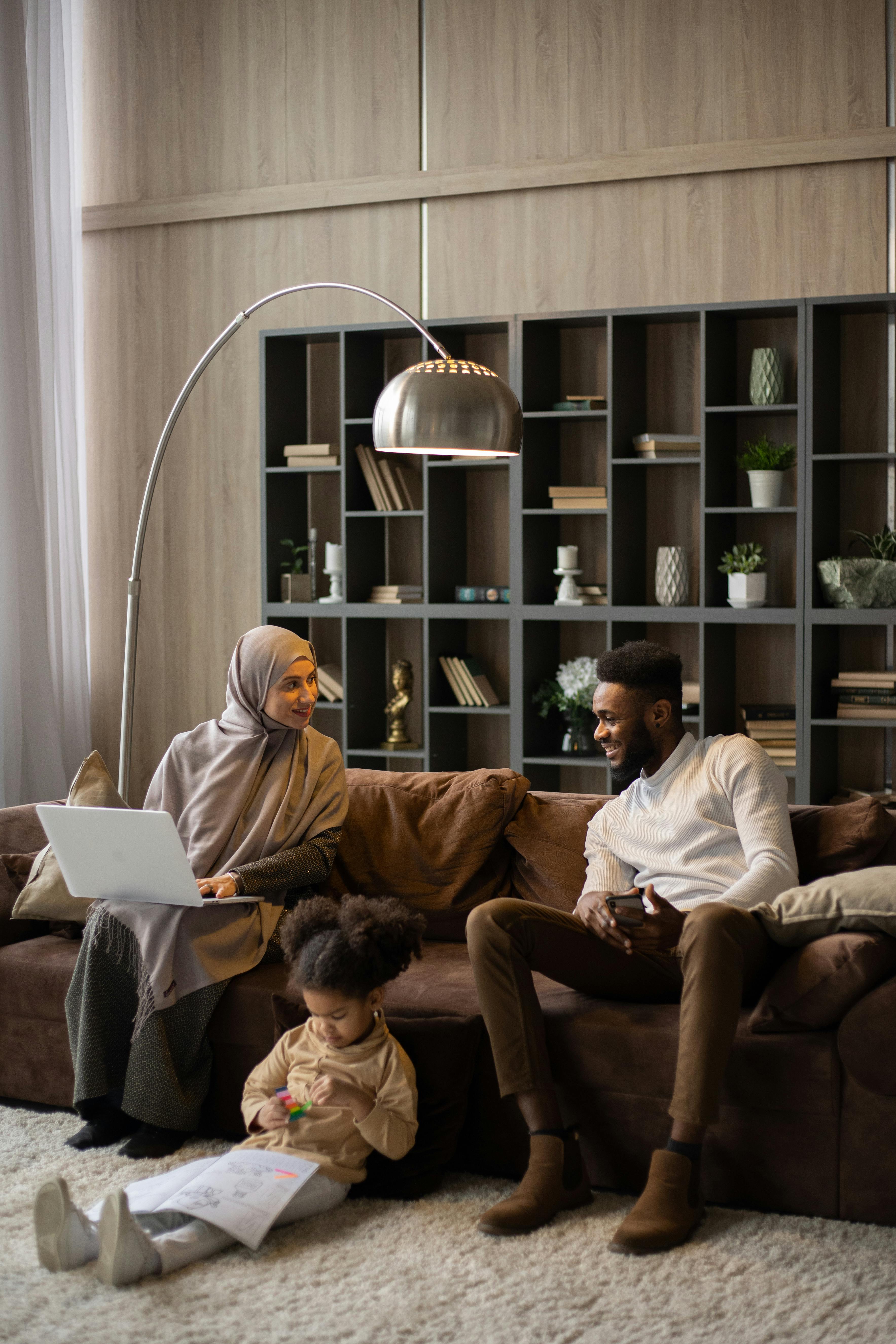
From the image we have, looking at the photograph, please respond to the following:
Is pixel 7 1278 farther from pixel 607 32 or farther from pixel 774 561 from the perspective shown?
pixel 607 32

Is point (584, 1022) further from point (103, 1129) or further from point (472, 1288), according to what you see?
point (103, 1129)

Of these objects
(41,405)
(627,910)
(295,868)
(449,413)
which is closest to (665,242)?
(449,413)

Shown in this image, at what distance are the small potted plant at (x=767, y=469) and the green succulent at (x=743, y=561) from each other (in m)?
0.15

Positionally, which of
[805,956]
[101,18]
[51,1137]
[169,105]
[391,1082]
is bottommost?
[51,1137]

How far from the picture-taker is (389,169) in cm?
523

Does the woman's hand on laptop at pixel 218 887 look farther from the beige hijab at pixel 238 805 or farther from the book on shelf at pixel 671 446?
the book on shelf at pixel 671 446

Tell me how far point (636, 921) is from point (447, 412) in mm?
1119

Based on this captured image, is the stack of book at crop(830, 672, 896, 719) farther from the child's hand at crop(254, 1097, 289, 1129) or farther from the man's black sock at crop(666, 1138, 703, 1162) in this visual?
the child's hand at crop(254, 1097, 289, 1129)

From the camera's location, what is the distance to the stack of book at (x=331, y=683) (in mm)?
5191

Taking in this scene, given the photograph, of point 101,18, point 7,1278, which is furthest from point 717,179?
point 7,1278

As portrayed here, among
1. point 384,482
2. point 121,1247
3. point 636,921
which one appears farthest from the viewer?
point 384,482

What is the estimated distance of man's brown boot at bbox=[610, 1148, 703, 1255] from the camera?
2.25m

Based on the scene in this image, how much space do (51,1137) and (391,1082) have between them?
33.8 inches

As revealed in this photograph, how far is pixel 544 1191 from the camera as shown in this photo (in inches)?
93.1
